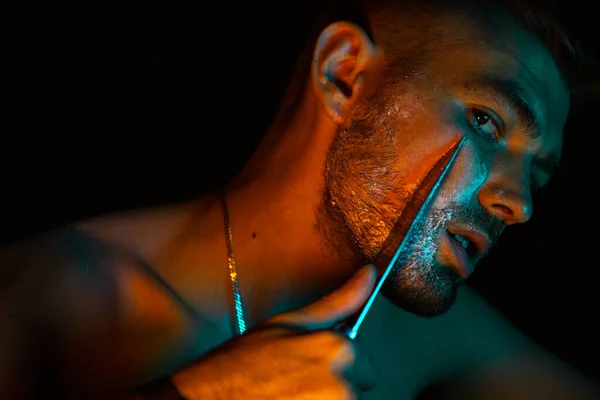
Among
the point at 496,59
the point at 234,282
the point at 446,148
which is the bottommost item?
the point at 234,282

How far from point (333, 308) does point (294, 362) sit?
86mm

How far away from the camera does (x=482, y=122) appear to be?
3.54ft

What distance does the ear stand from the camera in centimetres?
115

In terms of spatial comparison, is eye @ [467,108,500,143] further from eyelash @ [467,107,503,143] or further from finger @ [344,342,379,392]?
finger @ [344,342,379,392]

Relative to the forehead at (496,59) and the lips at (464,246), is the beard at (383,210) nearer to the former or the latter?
the lips at (464,246)

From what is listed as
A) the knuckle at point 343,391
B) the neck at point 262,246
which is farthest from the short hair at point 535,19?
the knuckle at point 343,391

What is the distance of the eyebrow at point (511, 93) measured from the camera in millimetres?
1063

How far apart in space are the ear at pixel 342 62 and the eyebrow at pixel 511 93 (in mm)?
189

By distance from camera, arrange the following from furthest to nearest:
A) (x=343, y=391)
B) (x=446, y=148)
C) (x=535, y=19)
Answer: (x=535, y=19) → (x=446, y=148) → (x=343, y=391)

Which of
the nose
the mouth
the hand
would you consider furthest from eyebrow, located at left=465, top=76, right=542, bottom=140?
the hand

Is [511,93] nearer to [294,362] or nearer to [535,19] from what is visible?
[535,19]

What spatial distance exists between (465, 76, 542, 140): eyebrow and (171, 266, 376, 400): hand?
1.41ft

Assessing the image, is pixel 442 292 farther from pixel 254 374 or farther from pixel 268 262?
pixel 254 374

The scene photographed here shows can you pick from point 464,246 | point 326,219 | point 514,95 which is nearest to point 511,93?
point 514,95
